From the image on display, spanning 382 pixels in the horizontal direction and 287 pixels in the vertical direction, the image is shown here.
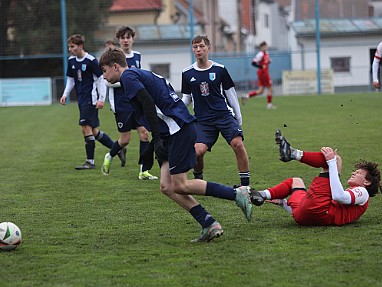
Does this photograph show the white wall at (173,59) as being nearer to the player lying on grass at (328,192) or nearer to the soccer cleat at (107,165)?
the soccer cleat at (107,165)

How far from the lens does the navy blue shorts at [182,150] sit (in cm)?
635

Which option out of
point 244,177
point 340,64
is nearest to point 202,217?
point 244,177

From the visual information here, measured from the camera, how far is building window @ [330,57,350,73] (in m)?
39.6

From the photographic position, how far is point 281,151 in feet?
22.0

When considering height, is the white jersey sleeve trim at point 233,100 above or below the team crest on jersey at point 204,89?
below

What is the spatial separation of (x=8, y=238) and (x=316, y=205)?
97.1 inches

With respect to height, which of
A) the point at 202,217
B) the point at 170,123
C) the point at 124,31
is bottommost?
the point at 202,217

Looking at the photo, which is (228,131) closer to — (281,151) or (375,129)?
(281,151)

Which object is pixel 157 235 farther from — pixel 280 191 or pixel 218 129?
pixel 218 129

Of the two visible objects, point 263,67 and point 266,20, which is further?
point 266,20

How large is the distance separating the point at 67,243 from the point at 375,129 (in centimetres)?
1086

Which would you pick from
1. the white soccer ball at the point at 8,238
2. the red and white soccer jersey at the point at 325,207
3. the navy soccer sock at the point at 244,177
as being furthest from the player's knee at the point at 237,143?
the white soccer ball at the point at 8,238

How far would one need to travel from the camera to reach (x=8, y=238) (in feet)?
20.4

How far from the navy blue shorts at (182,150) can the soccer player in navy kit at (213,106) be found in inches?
92.0
